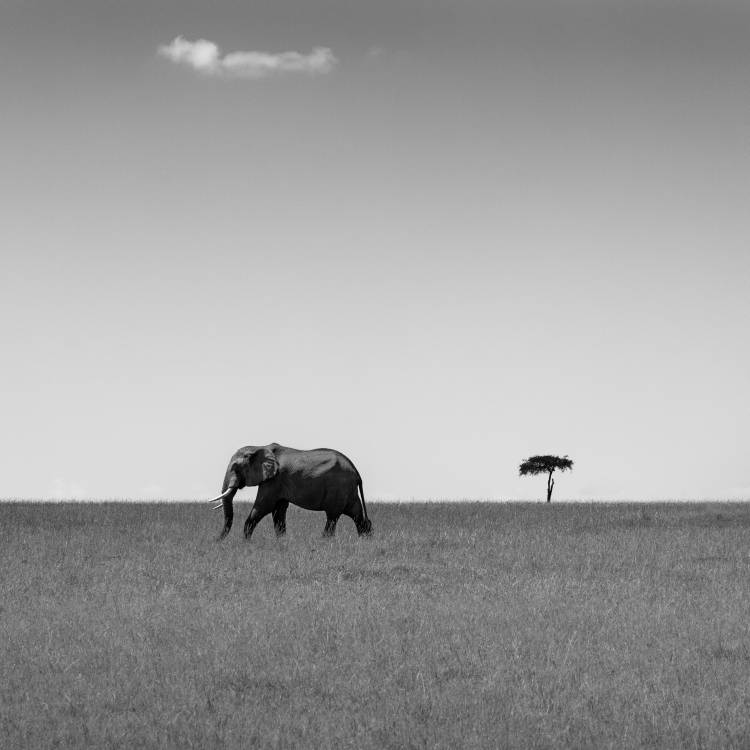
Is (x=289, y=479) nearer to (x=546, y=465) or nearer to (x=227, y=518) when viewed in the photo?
(x=227, y=518)

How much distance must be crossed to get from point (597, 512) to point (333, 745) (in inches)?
1130

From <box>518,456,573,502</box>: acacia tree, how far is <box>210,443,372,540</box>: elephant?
1455 inches

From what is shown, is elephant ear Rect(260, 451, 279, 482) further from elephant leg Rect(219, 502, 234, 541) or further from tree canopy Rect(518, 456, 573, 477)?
tree canopy Rect(518, 456, 573, 477)

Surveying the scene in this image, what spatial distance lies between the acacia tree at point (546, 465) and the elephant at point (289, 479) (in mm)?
36952

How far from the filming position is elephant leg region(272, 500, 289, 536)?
87.9 ft

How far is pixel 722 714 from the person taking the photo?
34.5ft

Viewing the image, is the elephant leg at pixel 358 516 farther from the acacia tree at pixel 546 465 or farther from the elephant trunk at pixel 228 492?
the acacia tree at pixel 546 465

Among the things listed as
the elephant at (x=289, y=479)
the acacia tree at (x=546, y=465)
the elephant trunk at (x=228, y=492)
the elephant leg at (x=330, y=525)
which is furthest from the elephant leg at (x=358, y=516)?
the acacia tree at (x=546, y=465)

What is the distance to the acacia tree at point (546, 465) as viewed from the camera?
62344mm

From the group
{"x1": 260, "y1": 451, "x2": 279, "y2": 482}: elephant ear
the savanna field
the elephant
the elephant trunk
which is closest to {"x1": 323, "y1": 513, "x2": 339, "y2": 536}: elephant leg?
the elephant

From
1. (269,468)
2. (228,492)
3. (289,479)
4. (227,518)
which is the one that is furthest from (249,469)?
(227,518)

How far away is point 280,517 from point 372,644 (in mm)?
13997

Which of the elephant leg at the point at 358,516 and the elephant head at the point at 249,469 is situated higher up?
the elephant head at the point at 249,469

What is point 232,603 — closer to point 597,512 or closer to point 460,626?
point 460,626
